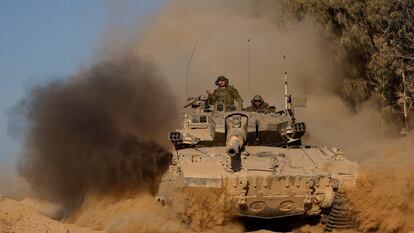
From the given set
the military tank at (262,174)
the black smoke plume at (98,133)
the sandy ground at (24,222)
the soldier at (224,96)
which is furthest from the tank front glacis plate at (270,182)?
the black smoke plume at (98,133)

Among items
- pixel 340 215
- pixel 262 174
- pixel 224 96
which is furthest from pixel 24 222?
pixel 340 215

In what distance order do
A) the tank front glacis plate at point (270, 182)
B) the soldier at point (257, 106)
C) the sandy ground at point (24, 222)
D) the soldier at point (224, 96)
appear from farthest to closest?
1. the soldier at point (224, 96)
2. the soldier at point (257, 106)
3. the sandy ground at point (24, 222)
4. the tank front glacis plate at point (270, 182)

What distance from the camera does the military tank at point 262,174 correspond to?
11.8 m

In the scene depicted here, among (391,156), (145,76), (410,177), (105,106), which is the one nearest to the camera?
(410,177)

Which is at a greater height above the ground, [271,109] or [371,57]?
[371,57]

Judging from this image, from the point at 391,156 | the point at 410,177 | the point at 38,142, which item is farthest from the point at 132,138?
the point at 410,177

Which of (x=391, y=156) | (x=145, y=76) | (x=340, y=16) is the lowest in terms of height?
(x=391, y=156)

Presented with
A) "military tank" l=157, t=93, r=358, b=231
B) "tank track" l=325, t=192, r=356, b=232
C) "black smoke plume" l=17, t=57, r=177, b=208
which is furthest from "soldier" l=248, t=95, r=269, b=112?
"tank track" l=325, t=192, r=356, b=232

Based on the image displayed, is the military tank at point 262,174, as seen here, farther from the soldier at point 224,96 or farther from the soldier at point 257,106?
the soldier at point 224,96

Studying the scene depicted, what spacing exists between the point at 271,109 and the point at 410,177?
374cm

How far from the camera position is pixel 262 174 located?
1184cm

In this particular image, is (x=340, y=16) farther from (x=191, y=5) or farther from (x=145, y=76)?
(x=145, y=76)

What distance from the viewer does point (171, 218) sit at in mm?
12547

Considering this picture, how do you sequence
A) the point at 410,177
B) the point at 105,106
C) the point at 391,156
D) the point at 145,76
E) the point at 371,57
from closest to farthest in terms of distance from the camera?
the point at 410,177, the point at 391,156, the point at 105,106, the point at 145,76, the point at 371,57
